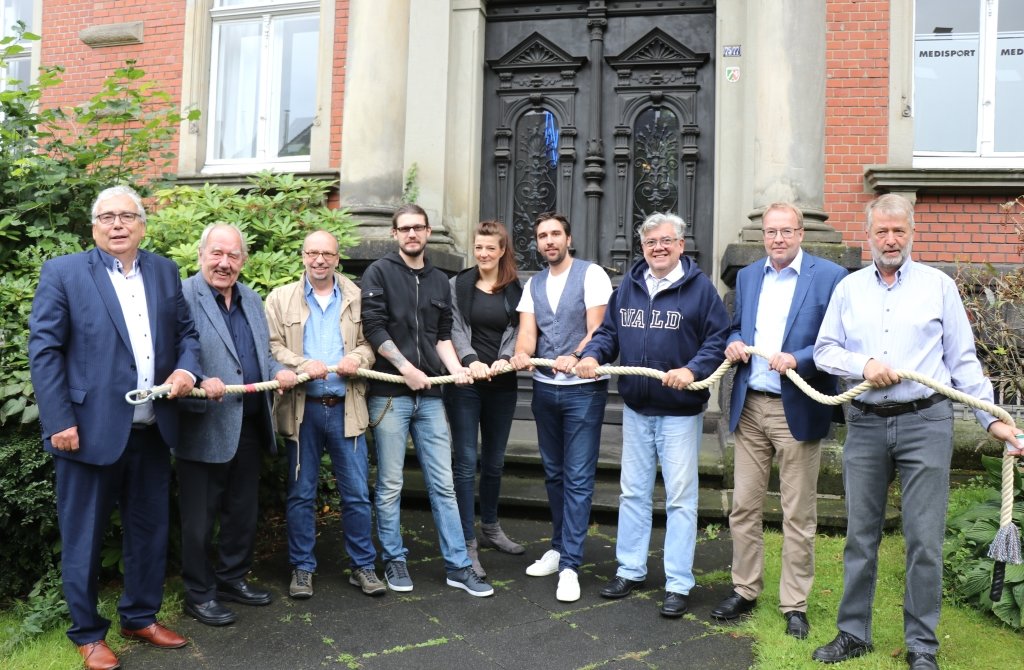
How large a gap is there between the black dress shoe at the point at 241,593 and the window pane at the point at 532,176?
175 inches

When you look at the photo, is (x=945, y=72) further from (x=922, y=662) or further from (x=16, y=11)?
(x=16, y=11)

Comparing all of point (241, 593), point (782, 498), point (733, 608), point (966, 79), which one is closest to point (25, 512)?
point (241, 593)

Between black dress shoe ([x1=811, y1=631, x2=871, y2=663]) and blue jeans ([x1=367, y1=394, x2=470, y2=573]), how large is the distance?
1776mm

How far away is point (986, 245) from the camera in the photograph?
7.03 meters

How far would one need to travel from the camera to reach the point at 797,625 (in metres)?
3.94

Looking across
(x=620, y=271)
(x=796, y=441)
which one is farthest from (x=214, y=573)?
(x=620, y=271)

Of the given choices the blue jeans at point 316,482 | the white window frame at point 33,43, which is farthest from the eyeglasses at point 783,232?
the white window frame at point 33,43

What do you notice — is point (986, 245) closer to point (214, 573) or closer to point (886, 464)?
point (886, 464)

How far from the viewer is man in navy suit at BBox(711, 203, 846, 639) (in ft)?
13.0

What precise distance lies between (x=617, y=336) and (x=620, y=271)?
11.2ft

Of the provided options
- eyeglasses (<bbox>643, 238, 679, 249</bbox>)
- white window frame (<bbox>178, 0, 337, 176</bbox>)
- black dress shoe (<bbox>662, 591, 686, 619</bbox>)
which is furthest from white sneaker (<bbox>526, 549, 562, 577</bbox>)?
white window frame (<bbox>178, 0, 337, 176</bbox>)

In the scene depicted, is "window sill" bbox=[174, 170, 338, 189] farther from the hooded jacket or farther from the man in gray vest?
the hooded jacket

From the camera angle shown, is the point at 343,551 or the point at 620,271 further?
the point at 620,271

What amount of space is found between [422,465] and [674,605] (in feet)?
4.74
